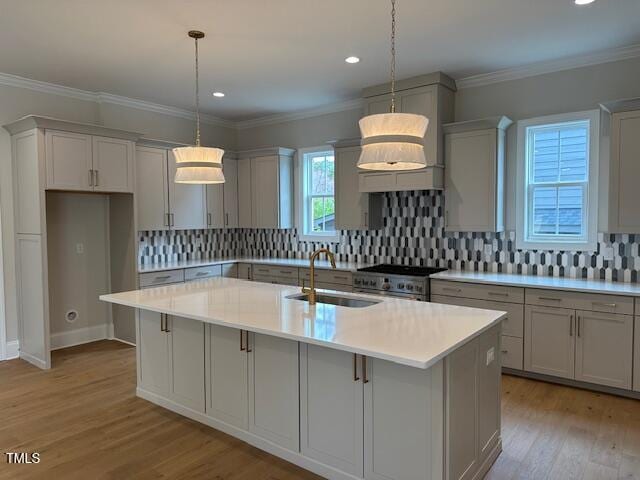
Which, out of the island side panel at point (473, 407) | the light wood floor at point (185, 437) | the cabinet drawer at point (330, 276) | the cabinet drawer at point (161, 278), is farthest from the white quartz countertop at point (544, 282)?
the cabinet drawer at point (161, 278)

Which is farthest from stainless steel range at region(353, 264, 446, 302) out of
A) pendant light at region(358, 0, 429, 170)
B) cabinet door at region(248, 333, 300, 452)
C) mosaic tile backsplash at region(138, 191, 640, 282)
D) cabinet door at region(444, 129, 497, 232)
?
pendant light at region(358, 0, 429, 170)

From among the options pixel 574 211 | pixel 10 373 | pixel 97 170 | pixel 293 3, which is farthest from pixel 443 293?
pixel 10 373

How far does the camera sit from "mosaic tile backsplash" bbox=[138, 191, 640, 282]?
13.1 ft

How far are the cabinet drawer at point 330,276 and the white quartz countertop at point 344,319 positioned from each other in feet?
5.09

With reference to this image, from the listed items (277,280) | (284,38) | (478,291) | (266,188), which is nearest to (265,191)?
(266,188)

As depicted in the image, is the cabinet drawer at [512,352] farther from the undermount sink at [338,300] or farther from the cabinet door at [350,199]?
the cabinet door at [350,199]

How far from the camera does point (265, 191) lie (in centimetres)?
602

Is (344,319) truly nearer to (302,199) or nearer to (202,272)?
(202,272)

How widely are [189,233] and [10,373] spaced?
8.35 feet

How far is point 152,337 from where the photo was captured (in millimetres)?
3467

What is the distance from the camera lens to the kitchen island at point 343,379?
2117 mm

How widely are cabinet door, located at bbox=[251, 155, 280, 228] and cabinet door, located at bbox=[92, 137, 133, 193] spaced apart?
5.53ft

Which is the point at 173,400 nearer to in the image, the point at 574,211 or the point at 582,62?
the point at 574,211

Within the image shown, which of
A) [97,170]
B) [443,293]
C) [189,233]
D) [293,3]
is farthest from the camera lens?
[189,233]
